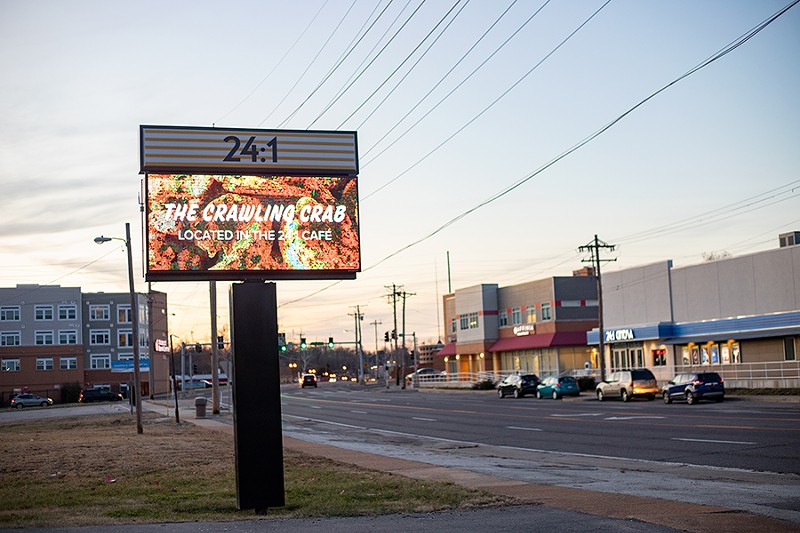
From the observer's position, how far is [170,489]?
1538 cm

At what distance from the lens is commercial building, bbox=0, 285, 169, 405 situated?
10538cm

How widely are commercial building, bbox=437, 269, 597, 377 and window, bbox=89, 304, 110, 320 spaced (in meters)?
43.3

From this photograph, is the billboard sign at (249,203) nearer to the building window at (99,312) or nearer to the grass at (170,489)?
the grass at (170,489)

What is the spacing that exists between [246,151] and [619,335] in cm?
5351

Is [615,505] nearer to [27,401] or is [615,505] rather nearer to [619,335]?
[619,335]

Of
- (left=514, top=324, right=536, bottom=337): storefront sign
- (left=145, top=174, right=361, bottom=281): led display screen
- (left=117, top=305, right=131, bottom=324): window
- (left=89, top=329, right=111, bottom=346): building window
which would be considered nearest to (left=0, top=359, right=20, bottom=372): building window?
(left=89, top=329, right=111, bottom=346): building window

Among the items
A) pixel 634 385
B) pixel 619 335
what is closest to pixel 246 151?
pixel 634 385

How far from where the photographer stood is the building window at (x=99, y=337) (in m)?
110

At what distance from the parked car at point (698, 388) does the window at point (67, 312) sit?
83.7 meters

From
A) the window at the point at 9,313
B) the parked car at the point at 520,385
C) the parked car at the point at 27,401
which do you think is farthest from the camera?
the window at the point at 9,313

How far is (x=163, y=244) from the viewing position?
1260cm

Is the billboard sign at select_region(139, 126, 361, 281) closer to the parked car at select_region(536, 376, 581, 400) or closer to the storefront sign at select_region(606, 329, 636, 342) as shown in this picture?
the parked car at select_region(536, 376, 581, 400)

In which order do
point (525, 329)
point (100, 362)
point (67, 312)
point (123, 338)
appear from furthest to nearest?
point (123, 338), point (100, 362), point (67, 312), point (525, 329)

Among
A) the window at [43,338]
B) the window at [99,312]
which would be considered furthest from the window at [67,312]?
the window at [43,338]
